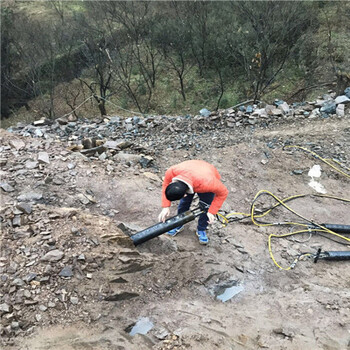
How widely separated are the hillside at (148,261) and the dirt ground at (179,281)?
0.01 meters

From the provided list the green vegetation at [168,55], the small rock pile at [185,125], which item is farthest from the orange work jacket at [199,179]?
the green vegetation at [168,55]

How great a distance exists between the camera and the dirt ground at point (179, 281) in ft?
9.89

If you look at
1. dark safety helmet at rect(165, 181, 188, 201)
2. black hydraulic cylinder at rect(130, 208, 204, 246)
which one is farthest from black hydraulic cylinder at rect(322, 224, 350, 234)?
dark safety helmet at rect(165, 181, 188, 201)

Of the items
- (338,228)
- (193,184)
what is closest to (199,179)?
(193,184)

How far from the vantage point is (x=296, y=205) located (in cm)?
576

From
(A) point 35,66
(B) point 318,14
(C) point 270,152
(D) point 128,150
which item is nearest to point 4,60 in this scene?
(A) point 35,66

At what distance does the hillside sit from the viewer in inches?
119

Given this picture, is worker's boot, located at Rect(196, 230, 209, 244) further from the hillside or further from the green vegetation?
the green vegetation

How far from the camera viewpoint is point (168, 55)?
65.3ft

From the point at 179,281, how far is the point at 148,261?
1.49ft

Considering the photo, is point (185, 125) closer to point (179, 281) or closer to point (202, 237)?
point (202, 237)

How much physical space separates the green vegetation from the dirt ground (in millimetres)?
12266

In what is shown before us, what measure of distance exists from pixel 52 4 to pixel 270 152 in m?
24.7

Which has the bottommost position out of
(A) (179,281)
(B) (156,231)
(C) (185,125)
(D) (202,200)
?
(C) (185,125)
